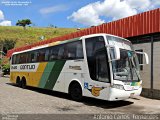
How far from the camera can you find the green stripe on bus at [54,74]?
51.5ft

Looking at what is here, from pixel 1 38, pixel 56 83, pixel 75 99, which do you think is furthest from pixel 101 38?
pixel 1 38

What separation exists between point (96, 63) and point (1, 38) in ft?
255

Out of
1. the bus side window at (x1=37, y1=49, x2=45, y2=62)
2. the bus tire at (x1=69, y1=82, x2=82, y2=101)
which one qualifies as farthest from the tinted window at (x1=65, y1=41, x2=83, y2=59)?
the bus side window at (x1=37, y1=49, x2=45, y2=62)

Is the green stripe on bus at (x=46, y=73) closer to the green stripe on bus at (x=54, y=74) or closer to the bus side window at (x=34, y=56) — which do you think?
the green stripe on bus at (x=54, y=74)

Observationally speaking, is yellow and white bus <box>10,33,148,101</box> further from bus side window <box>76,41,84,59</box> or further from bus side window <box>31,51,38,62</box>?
bus side window <box>31,51,38,62</box>

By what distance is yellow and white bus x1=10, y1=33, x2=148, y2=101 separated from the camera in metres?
12.0

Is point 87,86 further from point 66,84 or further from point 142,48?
A: point 142,48

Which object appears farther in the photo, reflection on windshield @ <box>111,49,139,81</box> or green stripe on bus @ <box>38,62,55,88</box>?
green stripe on bus @ <box>38,62,55,88</box>

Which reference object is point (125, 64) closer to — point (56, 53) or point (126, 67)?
point (126, 67)

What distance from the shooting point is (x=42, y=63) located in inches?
702

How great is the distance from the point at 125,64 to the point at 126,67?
134 mm

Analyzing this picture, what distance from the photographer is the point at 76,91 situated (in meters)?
14.2

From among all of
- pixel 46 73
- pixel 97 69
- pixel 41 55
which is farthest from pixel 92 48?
pixel 41 55

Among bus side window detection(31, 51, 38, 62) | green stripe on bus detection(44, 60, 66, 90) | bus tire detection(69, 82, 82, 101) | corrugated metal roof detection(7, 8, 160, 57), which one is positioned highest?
corrugated metal roof detection(7, 8, 160, 57)
